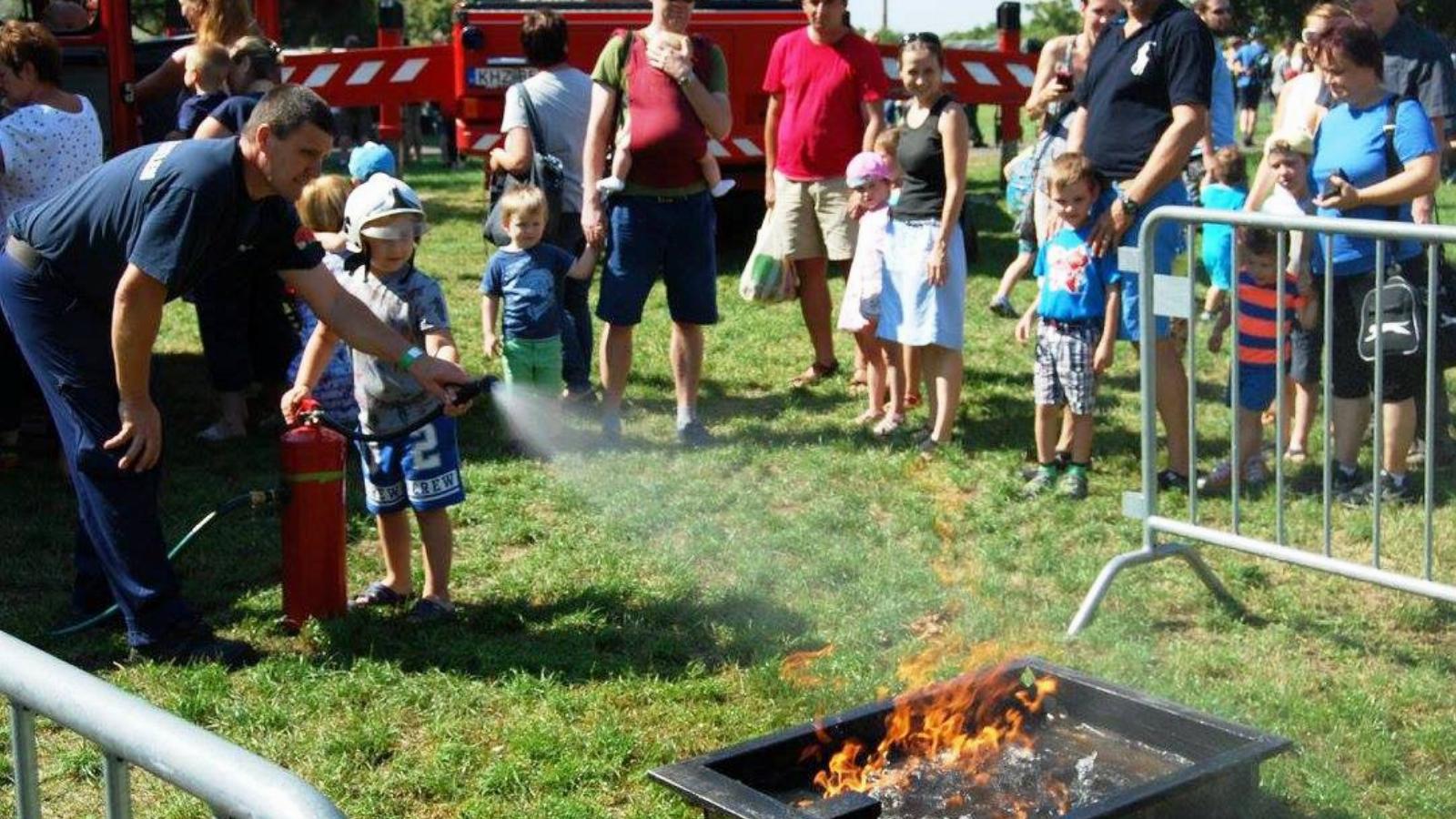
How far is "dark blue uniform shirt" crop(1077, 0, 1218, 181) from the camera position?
7285 mm

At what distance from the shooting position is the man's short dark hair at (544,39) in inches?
358

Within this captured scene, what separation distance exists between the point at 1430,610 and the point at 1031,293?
265 inches

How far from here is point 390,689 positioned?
5.66 m

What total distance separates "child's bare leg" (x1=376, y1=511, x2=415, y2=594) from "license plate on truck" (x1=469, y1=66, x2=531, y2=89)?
721 centimetres

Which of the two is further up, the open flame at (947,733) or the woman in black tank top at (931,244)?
the woman in black tank top at (931,244)

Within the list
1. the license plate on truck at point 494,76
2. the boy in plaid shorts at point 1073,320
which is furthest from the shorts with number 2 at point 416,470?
the license plate on truck at point 494,76

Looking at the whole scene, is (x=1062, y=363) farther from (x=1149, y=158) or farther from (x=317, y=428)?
(x=317, y=428)

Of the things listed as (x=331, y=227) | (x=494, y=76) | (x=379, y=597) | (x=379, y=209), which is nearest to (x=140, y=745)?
(x=379, y=209)

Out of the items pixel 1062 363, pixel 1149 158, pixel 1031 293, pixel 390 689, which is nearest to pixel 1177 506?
pixel 1062 363

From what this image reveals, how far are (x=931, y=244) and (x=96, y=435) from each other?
416cm

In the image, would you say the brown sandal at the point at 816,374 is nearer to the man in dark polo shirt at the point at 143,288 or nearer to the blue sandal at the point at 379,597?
the blue sandal at the point at 379,597

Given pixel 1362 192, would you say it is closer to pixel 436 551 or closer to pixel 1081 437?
pixel 1081 437

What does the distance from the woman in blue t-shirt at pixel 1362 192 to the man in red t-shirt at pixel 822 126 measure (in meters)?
2.79

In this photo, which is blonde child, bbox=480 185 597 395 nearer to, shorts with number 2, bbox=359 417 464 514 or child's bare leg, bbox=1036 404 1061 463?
shorts with number 2, bbox=359 417 464 514
